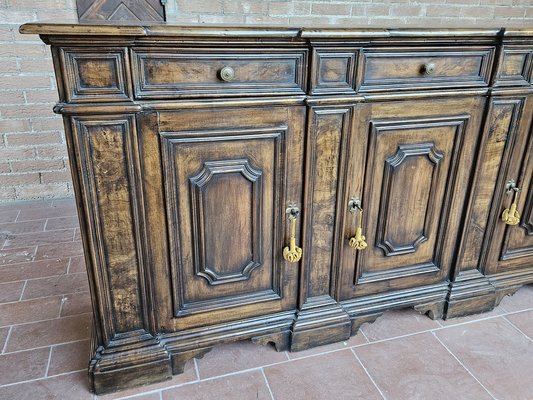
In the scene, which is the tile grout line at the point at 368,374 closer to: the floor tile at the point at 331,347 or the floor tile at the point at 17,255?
the floor tile at the point at 331,347

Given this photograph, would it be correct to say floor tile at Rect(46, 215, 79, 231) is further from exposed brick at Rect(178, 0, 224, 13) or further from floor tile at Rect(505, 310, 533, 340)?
floor tile at Rect(505, 310, 533, 340)

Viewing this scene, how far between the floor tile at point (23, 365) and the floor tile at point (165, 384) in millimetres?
260

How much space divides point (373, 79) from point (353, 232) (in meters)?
0.49

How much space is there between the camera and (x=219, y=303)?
142cm

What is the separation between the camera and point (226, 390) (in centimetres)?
139

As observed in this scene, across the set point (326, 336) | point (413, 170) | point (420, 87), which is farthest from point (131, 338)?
point (420, 87)

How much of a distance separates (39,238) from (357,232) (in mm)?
1661

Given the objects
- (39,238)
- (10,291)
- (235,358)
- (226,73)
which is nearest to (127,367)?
(235,358)

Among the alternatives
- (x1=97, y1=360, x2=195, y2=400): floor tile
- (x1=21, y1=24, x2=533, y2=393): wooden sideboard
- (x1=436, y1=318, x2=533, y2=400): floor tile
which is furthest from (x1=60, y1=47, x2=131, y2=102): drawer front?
(x1=436, y1=318, x2=533, y2=400): floor tile

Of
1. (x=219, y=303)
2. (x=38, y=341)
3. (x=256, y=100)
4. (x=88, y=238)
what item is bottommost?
(x=38, y=341)

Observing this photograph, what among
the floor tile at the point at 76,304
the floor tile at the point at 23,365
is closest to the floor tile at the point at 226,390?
the floor tile at the point at 23,365

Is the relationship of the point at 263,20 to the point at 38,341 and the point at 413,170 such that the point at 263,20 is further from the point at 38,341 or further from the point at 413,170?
the point at 38,341

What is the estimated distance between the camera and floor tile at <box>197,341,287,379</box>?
4.82ft

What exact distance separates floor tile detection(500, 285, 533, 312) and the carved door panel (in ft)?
0.51
